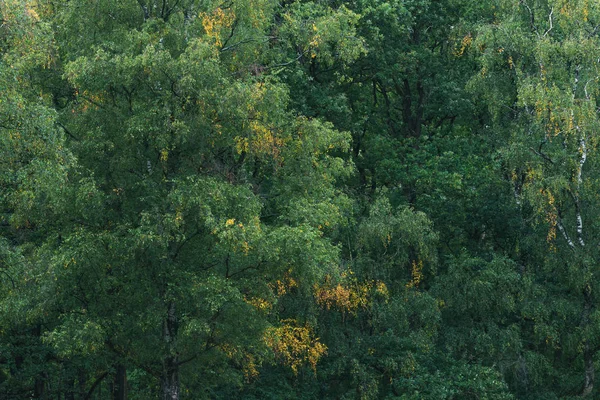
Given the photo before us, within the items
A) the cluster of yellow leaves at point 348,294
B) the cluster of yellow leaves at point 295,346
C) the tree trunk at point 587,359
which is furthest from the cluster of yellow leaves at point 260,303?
the tree trunk at point 587,359

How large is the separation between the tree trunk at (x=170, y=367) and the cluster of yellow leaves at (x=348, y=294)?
295 cm

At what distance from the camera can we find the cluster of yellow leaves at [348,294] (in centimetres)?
1956

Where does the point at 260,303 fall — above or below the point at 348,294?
above

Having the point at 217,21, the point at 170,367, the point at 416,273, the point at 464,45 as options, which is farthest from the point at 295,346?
the point at 464,45

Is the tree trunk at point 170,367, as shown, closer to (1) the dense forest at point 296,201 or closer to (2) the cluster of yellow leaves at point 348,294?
(1) the dense forest at point 296,201

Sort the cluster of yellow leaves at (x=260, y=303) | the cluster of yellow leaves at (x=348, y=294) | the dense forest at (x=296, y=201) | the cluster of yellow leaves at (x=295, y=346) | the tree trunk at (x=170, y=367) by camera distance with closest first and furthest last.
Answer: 1. the dense forest at (x=296, y=201)
2. the cluster of yellow leaves at (x=260, y=303)
3. the tree trunk at (x=170, y=367)
4. the cluster of yellow leaves at (x=295, y=346)
5. the cluster of yellow leaves at (x=348, y=294)

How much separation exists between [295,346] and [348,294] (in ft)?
5.74

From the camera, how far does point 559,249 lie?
74.6ft

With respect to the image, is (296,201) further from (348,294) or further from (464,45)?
(464,45)

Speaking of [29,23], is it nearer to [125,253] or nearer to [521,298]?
[125,253]

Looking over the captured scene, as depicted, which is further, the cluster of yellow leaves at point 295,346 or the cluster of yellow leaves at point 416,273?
the cluster of yellow leaves at point 416,273

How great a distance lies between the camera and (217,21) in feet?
60.5

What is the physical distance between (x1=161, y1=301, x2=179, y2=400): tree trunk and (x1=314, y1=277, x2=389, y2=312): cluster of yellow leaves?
2954 mm

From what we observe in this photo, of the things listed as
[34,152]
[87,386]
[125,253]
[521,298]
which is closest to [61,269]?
[125,253]
